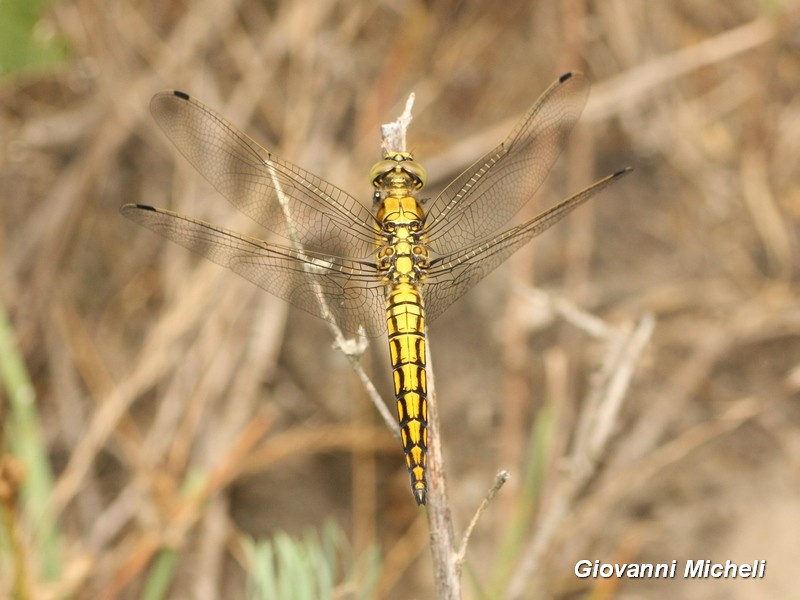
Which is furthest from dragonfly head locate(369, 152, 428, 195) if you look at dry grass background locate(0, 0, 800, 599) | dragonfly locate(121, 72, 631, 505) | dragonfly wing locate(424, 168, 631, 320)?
dry grass background locate(0, 0, 800, 599)

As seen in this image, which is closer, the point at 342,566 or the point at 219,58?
the point at 342,566

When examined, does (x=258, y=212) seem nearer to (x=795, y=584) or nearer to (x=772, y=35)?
(x=795, y=584)

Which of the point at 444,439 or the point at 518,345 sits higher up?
the point at 518,345

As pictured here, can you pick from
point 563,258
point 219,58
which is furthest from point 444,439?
point 219,58

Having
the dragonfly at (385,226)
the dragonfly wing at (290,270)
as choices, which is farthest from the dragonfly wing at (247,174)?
the dragonfly wing at (290,270)

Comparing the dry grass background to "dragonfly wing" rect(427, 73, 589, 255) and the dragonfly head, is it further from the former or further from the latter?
the dragonfly head

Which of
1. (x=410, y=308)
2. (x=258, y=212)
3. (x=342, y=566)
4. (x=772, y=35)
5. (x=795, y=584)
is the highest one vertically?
(x=772, y=35)
